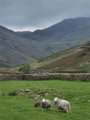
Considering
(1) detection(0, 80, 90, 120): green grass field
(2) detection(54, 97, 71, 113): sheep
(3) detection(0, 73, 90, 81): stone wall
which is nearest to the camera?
(1) detection(0, 80, 90, 120): green grass field

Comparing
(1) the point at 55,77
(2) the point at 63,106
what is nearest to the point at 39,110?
(2) the point at 63,106

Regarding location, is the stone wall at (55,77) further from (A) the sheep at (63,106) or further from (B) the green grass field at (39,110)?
(A) the sheep at (63,106)

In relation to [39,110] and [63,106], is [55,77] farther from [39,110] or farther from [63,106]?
[63,106]

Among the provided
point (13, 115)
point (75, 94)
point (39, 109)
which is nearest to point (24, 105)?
point (39, 109)

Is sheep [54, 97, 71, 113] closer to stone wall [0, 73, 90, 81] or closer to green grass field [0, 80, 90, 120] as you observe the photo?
green grass field [0, 80, 90, 120]

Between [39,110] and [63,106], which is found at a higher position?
[63,106]

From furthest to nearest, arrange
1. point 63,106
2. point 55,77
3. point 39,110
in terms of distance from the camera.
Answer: point 55,77 < point 39,110 < point 63,106

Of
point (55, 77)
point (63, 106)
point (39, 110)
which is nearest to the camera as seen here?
point (63, 106)

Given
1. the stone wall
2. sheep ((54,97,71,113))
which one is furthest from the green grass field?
the stone wall

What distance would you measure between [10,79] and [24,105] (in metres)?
33.9

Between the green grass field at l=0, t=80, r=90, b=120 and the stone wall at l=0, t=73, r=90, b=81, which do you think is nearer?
the green grass field at l=0, t=80, r=90, b=120

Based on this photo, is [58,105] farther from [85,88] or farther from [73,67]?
[73,67]

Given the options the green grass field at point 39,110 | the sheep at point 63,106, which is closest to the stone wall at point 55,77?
the green grass field at point 39,110

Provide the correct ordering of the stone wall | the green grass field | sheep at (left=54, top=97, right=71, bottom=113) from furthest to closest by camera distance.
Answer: the stone wall, sheep at (left=54, top=97, right=71, bottom=113), the green grass field
